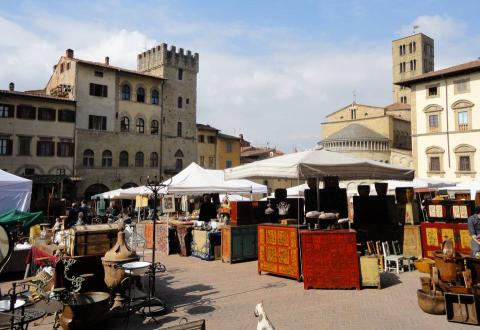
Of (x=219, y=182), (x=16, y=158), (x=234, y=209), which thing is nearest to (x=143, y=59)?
(x=16, y=158)

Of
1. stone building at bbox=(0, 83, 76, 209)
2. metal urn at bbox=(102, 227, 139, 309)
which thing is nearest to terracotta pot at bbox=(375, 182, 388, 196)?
metal urn at bbox=(102, 227, 139, 309)

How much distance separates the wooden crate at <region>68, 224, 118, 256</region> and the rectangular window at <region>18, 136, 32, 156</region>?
26.2 metres

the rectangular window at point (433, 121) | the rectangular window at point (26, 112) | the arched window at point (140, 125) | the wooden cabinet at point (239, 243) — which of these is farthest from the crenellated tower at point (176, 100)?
the wooden cabinet at point (239, 243)

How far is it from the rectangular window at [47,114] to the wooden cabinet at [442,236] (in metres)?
29.5

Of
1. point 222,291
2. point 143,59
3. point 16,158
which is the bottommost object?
point 222,291

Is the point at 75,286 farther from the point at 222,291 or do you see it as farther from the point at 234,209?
the point at 234,209

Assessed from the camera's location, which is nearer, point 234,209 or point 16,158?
point 234,209

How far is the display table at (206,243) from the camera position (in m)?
11.1

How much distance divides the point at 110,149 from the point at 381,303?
31552mm

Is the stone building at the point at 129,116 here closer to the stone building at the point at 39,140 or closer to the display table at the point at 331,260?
the stone building at the point at 39,140

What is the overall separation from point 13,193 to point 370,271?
11.3 metres

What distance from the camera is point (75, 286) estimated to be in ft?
18.8

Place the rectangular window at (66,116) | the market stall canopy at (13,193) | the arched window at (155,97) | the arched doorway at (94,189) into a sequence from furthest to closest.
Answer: the arched window at (155,97), the arched doorway at (94,189), the rectangular window at (66,116), the market stall canopy at (13,193)

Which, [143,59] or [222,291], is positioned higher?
[143,59]
